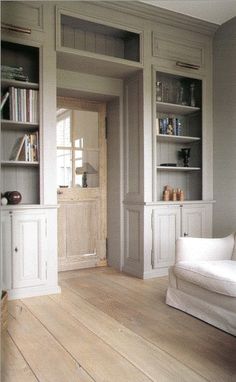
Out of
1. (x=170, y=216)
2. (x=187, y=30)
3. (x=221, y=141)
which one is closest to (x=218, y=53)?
(x=187, y=30)

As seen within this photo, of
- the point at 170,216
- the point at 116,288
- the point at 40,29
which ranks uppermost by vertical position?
the point at 40,29

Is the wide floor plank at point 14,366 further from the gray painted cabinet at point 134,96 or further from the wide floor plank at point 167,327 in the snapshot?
the gray painted cabinet at point 134,96

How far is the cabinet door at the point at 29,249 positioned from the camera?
9.84 feet

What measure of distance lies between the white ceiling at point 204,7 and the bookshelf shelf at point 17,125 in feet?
5.59

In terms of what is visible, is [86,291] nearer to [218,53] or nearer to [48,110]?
[48,110]

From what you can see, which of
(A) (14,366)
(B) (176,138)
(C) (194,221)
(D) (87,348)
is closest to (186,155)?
(B) (176,138)

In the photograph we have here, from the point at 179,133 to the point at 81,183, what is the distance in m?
1.32

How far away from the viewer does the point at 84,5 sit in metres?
3.30

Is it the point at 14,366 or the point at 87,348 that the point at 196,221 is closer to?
the point at 87,348

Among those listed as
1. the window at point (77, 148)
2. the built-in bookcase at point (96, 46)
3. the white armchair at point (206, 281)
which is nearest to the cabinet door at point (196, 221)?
the white armchair at point (206, 281)

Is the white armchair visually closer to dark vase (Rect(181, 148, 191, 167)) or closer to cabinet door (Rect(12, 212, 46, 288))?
cabinet door (Rect(12, 212, 46, 288))

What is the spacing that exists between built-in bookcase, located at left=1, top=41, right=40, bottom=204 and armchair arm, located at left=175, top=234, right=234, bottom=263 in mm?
1502

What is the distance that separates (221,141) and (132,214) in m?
1.38

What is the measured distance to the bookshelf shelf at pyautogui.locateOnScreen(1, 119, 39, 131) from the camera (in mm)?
3043
